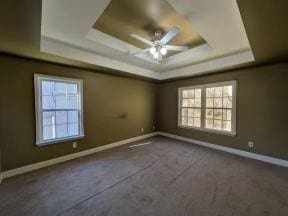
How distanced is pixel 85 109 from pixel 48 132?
0.98m

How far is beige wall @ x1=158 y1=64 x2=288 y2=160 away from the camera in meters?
3.27

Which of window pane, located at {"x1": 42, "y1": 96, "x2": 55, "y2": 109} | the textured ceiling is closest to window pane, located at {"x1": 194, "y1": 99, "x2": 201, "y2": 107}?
the textured ceiling

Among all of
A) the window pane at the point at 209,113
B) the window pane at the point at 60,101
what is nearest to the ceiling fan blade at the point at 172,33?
the window pane at the point at 60,101

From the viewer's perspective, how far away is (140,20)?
2.46 m

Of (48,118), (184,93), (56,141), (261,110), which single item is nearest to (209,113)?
(184,93)

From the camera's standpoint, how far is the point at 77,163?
11.0ft

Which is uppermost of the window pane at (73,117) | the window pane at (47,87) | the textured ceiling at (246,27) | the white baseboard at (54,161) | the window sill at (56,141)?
the textured ceiling at (246,27)

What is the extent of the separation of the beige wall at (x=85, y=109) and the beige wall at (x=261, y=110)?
253 cm

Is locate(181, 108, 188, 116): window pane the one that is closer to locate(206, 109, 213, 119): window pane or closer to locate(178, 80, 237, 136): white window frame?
locate(178, 80, 237, 136): white window frame

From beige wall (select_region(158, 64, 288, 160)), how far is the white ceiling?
Answer: 603 millimetres

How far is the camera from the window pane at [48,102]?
3250mm

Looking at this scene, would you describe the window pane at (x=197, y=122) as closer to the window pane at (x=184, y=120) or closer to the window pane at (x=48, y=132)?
the window pane at (x=184, y=120)

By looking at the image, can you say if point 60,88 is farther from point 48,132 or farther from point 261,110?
point 261,110

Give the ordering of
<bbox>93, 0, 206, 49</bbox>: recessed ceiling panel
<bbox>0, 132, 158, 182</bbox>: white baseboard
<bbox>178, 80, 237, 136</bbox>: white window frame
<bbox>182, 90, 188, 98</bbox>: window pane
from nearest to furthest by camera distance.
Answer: <bbox>93, 0, 206, 49</bbox>: recessed ceiling panel, <bbox>0, 132, 158, 182</bbox>: white baseboard, <bbox>178, 80, 237, 136</bbox>: white window frame, <bbox>182, 90, 188, 98</bbox>: window pane
